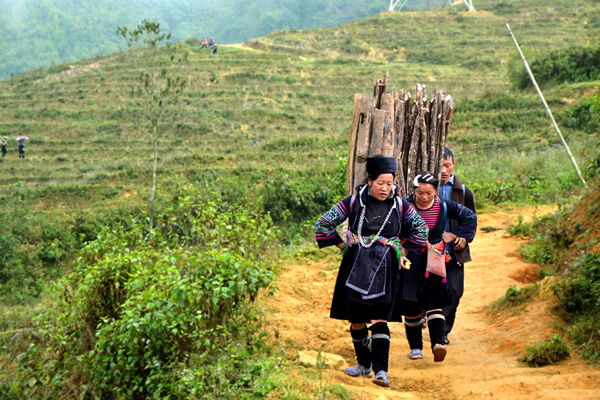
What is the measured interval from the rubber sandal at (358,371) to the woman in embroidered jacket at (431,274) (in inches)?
18.3

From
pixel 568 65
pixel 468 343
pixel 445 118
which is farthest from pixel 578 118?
pixel 468 343

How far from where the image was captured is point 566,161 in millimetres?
12938

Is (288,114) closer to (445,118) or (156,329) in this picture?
(445,118)

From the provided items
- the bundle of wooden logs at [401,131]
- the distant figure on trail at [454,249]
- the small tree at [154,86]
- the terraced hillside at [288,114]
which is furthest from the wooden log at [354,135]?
the small tree at [154,86]

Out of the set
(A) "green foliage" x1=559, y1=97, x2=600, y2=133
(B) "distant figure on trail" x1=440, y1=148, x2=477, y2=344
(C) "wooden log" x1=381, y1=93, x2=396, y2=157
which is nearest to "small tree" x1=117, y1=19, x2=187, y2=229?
(C) "wooden log" x1=381, y1=93, x2=396, y2=157

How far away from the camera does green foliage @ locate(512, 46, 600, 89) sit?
79.2 ft

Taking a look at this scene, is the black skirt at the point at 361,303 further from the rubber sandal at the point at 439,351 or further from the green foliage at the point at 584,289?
the green foliage at the point at 584,289

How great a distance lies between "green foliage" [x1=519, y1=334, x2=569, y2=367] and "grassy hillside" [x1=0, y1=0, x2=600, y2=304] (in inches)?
99.1

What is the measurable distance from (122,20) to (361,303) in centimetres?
8784

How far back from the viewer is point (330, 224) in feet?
12.3

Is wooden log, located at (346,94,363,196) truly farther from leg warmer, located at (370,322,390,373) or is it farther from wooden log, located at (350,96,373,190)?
leg warmer, located at (370,322,390,373)

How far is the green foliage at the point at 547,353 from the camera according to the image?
411cm

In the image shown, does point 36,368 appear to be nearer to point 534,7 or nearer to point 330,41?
point 330,41

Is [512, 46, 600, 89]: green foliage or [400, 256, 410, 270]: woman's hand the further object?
[512, 46, 600, 89]: green foliage
